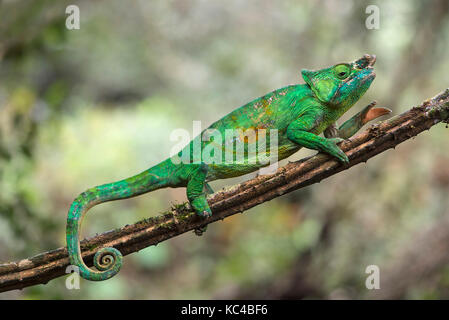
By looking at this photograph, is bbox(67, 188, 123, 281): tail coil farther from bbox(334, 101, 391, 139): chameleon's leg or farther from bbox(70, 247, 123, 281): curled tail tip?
bbox(334, 101, 391, 139): chameleon's leg

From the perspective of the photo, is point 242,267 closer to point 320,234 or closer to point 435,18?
point 320,234

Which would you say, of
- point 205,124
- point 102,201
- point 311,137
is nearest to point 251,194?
point 311,137

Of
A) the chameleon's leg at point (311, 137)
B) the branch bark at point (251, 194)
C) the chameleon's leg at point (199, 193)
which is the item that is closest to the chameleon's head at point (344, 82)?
the chameleon's leg at point (311, 137)

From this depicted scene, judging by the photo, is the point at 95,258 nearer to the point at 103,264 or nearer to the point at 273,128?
the point at 103,264

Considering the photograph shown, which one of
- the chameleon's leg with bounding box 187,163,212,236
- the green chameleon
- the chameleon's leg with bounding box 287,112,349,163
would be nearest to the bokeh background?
the green chameleon

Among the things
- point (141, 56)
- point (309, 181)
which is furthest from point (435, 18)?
point (141, 56)

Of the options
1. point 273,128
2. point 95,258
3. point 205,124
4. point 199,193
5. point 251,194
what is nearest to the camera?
point 95,258
